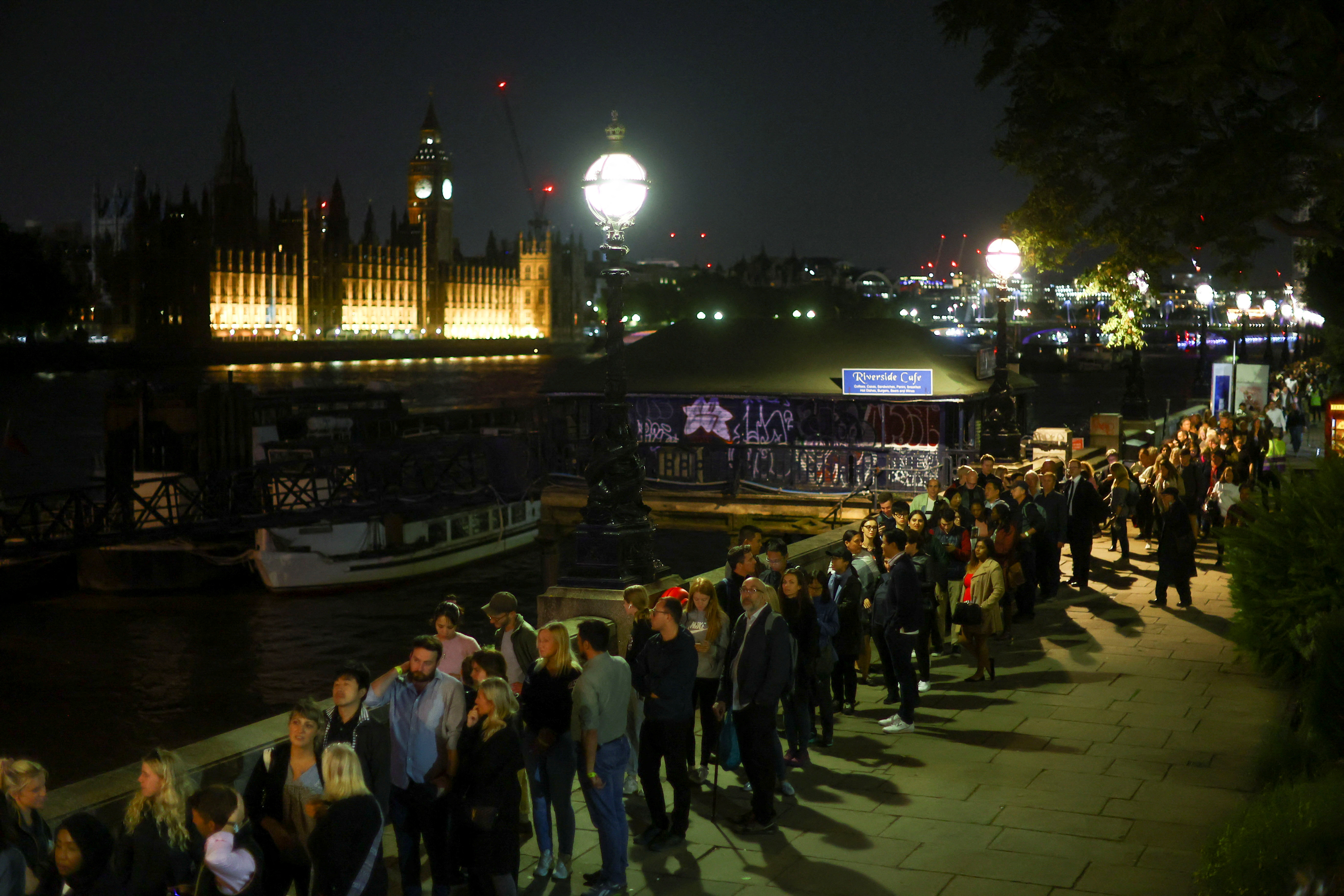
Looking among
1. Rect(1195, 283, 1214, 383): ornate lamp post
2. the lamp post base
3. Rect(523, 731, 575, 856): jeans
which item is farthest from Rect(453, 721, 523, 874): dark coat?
Rect(1195, 283, 1214, 383): ornate lamp post

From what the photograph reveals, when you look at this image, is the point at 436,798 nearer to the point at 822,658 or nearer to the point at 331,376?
the point at 822,658

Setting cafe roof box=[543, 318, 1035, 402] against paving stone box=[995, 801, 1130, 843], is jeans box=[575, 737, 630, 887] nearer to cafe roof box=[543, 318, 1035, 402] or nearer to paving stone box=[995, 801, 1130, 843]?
paving stone box=[995, 801, 1130, 843]

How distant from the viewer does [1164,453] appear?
17672mm

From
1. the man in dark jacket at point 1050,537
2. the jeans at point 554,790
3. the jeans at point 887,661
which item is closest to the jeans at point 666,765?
the jeans at point 554,790

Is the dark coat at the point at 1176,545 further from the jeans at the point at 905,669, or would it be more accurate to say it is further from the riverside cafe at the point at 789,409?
the riverside cafe at the point at 789,409

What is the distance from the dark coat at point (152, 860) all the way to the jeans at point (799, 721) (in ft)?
14.0

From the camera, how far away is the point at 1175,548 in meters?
13.8

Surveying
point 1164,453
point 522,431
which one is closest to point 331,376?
point 522,431

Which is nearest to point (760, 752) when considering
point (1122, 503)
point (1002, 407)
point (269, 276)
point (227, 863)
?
point (227, 863)

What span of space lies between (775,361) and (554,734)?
19.7 metres

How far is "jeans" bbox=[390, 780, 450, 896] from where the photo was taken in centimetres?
652

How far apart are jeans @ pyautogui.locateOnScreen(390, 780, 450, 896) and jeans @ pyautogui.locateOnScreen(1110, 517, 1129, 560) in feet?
39.7

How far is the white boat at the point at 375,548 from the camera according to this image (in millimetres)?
33656

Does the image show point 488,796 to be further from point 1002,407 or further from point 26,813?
point 1002,407
